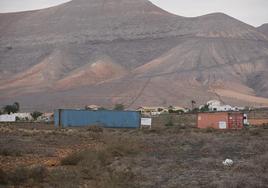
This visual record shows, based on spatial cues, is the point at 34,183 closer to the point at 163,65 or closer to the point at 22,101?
the point at 22,101

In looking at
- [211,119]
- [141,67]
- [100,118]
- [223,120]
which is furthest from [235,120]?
[141,67]

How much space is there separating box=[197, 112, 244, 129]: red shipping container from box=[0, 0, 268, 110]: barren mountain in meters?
62.4

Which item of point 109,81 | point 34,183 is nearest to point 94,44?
Result: point 109,81

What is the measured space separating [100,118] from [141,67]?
89332 millimetres

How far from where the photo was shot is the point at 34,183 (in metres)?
15.4

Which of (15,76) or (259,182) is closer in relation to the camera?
(259,182)

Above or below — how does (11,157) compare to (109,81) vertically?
below

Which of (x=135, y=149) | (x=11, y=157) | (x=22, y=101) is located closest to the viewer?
(x=11, y=157)

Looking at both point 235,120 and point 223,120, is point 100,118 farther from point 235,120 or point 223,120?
A: point 235,120

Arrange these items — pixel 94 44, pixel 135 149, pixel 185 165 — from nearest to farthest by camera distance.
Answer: pixel 185 165 < pixel 135 149 < pixel 94 44

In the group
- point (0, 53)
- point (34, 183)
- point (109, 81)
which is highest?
point (0, 53)

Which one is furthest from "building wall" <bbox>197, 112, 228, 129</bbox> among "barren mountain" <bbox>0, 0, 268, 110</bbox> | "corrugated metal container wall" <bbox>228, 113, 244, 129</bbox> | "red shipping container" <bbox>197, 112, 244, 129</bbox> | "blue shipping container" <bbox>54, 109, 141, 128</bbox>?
"barren mountain" <bbox>0, 0, 268, 110</bbox>

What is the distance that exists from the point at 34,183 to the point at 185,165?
7.14 metres

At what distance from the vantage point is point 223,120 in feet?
220
